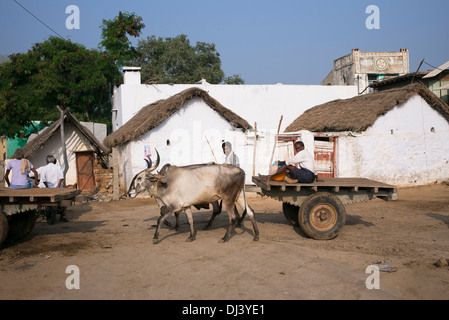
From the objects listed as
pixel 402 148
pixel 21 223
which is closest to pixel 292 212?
pixel 21 223

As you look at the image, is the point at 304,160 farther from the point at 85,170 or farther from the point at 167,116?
the point at 85,170

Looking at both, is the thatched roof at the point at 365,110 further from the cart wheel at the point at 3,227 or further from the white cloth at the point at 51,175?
the cart wheel at the point at 3,227

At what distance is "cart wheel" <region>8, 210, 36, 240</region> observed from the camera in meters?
8.14

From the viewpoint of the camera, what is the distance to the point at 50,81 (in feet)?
68.6

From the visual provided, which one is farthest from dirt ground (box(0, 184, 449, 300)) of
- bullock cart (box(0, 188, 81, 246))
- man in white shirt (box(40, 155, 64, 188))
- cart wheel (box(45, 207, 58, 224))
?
man in white shirt (box(40, 155, 64, 188))

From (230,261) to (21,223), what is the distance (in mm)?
4621

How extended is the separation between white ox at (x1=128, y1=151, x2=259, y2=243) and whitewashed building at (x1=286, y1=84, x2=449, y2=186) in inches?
351

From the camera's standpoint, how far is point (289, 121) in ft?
70.7

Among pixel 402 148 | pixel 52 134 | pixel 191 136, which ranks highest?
pixel 52 134

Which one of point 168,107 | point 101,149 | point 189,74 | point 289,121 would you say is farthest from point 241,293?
point 189,74

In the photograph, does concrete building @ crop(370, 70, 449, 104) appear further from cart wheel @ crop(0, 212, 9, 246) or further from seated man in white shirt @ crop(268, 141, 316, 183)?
cart wheel @ crop(0, 212, 9, 246)

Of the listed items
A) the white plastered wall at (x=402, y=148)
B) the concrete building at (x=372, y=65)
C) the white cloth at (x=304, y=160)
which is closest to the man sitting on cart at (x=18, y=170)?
the white cloth at (x=304, y=160)

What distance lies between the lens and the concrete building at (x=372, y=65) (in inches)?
995

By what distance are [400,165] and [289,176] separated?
10271 mm
